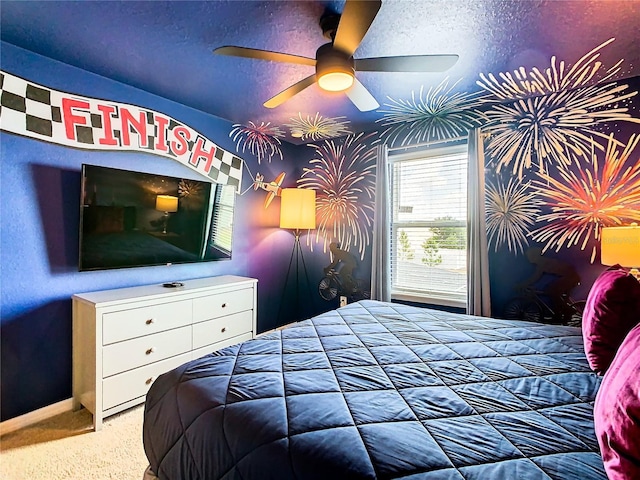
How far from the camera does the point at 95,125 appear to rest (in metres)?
2.35

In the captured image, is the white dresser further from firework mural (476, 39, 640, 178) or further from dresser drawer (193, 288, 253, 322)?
firework mural (476, 39, 640, 178)

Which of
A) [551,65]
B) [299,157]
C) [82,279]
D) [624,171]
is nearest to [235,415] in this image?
[82,279]

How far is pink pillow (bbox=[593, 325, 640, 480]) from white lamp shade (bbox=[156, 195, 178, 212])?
277 centimetres

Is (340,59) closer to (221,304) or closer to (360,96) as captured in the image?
(360,96)

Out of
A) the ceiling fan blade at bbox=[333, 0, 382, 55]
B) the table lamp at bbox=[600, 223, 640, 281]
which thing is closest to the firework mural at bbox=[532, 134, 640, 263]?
the table lamp at bbox=[600, 223, 640, 281]

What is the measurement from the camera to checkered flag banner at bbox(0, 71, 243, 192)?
202 cm

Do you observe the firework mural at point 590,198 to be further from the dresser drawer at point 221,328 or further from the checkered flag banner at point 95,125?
the checkered flag banner at point 95,125

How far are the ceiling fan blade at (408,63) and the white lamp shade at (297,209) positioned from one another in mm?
1994

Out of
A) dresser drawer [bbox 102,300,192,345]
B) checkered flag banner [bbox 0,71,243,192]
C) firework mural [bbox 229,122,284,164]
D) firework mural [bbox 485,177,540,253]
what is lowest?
dresser drawer [bbox 102,300,192,345]

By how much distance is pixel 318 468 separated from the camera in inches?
31.8

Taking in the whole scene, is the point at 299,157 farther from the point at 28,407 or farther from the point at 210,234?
the point at 28,407

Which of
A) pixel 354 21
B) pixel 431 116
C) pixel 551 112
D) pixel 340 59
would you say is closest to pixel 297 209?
pixel 431 116

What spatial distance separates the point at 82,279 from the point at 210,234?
1040 millimetres

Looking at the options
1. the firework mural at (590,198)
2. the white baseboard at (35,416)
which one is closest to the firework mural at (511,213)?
the firework mural at (590,198)
